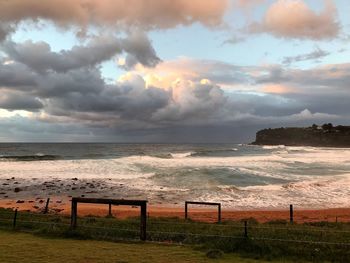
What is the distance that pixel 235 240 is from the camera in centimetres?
1055

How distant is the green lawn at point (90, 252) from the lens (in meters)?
8.95

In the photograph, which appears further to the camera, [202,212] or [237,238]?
[202,212]

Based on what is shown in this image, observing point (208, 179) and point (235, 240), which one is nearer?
point (235, 240)

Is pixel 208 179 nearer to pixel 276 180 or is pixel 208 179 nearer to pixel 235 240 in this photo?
pixel 276 180

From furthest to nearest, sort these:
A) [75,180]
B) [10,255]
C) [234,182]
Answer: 1. [75,180]
2. [234,182]
3. [10,255]

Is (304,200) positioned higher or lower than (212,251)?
lower

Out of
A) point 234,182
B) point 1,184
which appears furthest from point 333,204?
point 1,184

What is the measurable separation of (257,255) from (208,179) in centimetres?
3313

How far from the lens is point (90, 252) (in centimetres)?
966

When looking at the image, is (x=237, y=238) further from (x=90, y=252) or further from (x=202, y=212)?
(x=202, y=212)

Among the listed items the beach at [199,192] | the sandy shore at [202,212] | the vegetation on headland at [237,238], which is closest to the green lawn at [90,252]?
the vegetation on headland at [237,238]

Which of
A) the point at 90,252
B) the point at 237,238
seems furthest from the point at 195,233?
the point at 90,252

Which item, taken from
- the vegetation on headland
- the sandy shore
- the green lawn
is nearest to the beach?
the sandy shore

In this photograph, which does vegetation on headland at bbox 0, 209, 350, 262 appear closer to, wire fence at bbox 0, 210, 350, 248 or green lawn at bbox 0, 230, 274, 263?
wire fence at bbox 0, 210, 350, 248
